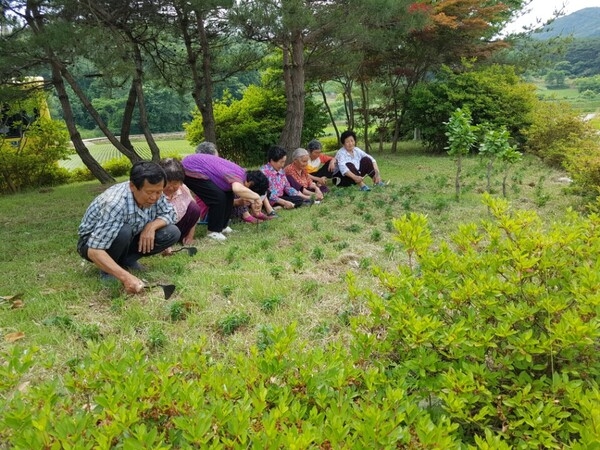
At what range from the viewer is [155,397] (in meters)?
1.39

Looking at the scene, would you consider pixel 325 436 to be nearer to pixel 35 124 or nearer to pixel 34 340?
pixel 34 340

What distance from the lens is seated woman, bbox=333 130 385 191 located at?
24.4ft

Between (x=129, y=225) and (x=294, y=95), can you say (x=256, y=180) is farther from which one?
(x=294, y=95)

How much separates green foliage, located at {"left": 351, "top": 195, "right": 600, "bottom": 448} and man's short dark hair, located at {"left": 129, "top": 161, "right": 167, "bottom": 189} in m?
1.89

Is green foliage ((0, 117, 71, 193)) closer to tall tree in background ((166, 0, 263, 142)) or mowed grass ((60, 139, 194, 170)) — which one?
mowed grass ((60, 139, 194, 170))

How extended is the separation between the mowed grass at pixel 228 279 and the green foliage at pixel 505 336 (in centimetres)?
40

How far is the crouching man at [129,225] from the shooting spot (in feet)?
10.3

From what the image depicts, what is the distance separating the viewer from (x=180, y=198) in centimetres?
438

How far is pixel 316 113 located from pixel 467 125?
9.57 metres

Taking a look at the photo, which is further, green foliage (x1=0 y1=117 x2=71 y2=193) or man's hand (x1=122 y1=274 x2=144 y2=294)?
green foliage (x1=0 y1=117 x2=71 y2=193)

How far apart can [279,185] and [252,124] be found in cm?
810

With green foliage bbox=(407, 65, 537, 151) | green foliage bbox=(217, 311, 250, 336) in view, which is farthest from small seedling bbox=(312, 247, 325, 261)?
green foliage bbox=(407, 65, 537, 151)

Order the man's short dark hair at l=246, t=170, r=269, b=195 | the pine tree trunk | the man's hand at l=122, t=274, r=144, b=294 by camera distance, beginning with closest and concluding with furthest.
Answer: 1. the man's hand at l=122, t=274, r=144, b=294
2. the man's short dark hair at l=246, t=170, r=269, b=195
3. the pine tree trunk

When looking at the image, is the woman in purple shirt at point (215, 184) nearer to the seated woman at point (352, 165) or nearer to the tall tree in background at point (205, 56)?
the seated woman at point (352, 165)
